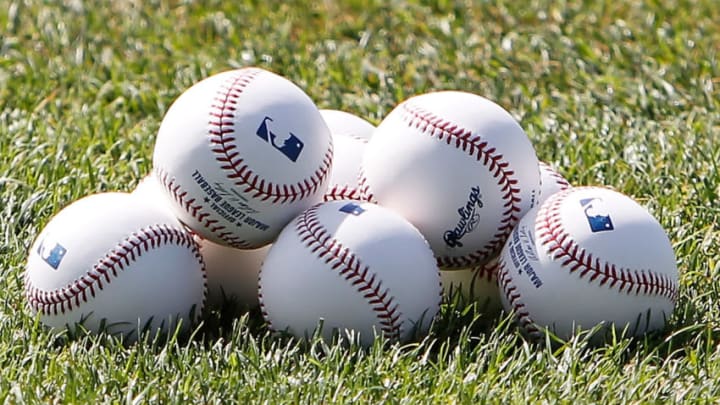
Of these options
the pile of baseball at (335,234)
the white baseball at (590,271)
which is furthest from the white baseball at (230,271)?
the white baseball at (590,271)

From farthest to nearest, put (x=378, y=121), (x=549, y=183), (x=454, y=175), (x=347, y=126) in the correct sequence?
(x=378, y=121) → (x=347, y=126) → (x=549, y=183) → (x=454, y=175)

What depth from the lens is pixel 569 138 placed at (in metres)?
6.16

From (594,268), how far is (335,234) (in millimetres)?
841

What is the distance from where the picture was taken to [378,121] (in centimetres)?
637

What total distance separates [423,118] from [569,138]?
1749 mm

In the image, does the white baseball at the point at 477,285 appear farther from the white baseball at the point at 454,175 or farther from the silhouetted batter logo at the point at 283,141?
the silhouetted batter logo at the point at 283,141

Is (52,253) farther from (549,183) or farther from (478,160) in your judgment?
(549,183)

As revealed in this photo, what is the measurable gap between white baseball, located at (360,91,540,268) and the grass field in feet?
0.90

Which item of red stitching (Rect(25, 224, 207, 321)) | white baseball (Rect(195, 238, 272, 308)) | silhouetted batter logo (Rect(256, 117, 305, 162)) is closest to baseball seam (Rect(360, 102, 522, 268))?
silhouetted batter logo (Rect(256, 117, 305, 162))

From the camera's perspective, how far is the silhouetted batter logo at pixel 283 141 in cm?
436

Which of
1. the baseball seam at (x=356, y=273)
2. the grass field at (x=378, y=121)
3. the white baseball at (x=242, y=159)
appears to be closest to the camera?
the grass field at (x=378, y=121)

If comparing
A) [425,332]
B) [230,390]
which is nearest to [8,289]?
[230,390]

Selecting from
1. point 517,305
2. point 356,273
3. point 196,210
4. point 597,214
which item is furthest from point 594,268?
point 196,210

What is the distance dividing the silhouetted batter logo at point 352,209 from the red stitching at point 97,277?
607 mm
